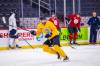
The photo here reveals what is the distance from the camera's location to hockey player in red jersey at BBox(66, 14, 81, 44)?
15.2 metres

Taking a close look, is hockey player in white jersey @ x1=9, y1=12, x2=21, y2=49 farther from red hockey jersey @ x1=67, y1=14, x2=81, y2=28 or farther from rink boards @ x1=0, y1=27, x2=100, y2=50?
red hockey jersey @ x1=67, y1=14, x2=81, y2=28

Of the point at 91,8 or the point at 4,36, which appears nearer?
the point at 4,36

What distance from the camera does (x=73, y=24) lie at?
15.2 m

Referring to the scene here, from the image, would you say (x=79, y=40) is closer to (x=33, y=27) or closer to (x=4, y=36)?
(x=33, y=27)

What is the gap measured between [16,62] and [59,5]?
7.86 m

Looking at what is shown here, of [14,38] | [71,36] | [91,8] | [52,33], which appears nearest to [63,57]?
[52,33]

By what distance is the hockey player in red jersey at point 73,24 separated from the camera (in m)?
15.2

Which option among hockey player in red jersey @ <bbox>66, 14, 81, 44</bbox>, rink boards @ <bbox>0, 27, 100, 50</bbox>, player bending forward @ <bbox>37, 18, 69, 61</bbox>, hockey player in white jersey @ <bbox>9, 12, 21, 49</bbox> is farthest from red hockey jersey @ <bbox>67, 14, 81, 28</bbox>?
player bending forward @ <bbox>37, 18, 69, 61</bbox>

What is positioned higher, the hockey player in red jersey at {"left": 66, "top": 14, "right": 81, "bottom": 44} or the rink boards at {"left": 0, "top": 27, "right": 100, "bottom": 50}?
the hockey player in red jersey at {"left": 66, "top": 14, "right": 81, "bottom": 44}

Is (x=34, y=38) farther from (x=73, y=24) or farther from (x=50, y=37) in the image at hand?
(x=50, y=37)

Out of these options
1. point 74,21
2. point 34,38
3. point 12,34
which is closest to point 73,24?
point 74,21

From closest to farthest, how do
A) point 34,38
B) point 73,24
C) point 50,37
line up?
point 50,37, point 34,38, point 73,24

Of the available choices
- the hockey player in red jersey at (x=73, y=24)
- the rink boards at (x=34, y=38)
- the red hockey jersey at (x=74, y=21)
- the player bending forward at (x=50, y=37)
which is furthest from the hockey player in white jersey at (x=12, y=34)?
the player bending forward at (x=50, y=37)

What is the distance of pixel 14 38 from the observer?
548 inches
